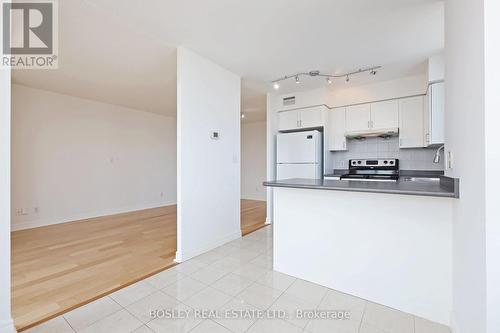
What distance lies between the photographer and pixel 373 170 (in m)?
4.14

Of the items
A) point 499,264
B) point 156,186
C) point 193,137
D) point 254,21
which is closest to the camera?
point 499,264

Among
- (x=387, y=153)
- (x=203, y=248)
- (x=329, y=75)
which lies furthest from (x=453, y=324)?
(x=329, y=75)

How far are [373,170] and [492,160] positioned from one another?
3413 mm

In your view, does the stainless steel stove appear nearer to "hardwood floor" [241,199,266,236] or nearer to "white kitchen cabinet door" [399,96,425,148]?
"white kitchen cabinet door" [399,96,425,148]

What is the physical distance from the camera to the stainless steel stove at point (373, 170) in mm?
3810

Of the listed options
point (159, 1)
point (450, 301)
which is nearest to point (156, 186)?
point (159, 1)

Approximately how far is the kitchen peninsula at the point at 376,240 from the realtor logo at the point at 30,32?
2.35 metres

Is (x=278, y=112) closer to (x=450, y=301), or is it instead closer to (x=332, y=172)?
(x=332, y=172)

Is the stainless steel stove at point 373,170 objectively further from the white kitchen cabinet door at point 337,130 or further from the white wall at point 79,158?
the white wall at point 79,158

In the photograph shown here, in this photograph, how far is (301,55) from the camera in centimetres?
290

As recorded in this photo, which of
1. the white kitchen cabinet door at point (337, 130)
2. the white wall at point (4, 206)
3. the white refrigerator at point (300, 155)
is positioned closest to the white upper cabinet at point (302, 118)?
the white refrigerator at point (300, 155)

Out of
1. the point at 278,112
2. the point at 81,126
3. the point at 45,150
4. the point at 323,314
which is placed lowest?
the point at 323,314

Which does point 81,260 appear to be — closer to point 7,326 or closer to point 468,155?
point 7,326

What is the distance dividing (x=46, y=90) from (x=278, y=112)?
4.49 metres
